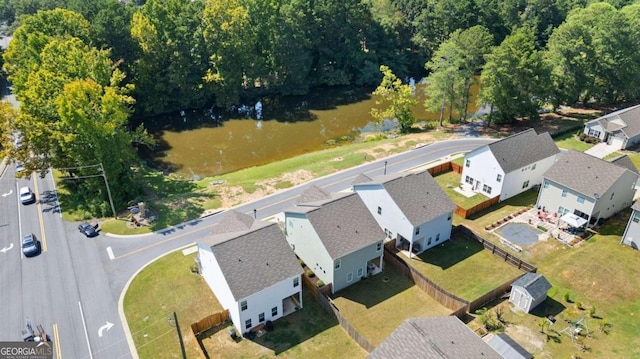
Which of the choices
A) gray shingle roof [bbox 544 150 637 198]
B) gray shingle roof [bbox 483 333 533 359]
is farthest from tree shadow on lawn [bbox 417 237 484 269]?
gray shingle roof [bbox 544 150 637 198]

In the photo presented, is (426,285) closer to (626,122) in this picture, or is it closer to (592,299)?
(592,299)

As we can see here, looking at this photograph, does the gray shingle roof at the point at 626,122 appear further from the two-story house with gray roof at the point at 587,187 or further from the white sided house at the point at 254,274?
the white sided house at the point at 254,274

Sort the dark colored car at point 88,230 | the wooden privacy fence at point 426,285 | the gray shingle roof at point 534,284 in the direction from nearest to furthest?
the gray shingle roof at point 534,284
the wooden privacy fence at point 426,285
the dark colored car at point 88,230

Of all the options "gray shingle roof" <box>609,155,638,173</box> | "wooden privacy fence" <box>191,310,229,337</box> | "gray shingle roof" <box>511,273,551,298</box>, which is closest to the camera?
"wooden privacy fence" <box>191,310,229,337</box>

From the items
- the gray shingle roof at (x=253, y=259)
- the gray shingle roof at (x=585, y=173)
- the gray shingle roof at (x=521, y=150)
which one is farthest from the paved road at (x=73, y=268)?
the gray shingle roof at (x=585, y=173)

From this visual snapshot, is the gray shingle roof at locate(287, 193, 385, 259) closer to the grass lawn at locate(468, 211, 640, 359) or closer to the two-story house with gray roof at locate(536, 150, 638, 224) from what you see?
the grass lawn at locate(468, 211, 640, 359)

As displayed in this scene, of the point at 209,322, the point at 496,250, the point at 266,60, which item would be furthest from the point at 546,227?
the point at 266,60

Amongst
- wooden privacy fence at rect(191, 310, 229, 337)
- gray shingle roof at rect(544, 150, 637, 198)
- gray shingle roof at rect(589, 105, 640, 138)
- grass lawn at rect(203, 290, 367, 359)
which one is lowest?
grass lawn at rect(203, 290, 367, 359)
